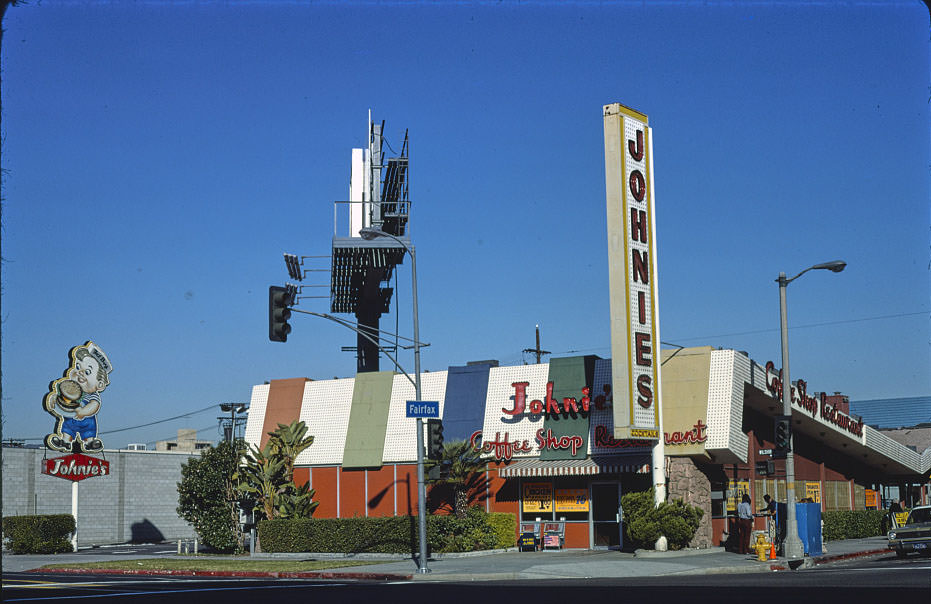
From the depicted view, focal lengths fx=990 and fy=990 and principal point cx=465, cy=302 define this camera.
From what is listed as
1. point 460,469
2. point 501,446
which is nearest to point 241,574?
point 460,469

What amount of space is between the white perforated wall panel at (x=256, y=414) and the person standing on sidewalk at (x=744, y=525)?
67.1 ft

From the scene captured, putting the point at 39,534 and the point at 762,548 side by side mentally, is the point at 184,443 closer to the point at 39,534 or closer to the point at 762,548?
the point at 39,534

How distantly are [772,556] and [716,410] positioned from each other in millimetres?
5838

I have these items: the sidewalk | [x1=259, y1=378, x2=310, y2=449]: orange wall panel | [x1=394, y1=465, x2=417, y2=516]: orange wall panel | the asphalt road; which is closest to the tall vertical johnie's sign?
the sidewalk

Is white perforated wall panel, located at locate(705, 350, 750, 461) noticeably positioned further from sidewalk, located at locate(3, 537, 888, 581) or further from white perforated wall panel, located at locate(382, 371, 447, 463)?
white perforated wall panel, located at locate(382, 371, 447, 463)

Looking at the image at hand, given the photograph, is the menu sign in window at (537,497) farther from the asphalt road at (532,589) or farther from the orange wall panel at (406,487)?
the asphalt road at (532,589)

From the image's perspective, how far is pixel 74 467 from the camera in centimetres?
4522

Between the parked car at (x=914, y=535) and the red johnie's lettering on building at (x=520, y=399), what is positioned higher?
the red johnie's lettering on building at (x=520, y=399)

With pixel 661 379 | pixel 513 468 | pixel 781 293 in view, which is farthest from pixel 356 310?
pixel 781 293

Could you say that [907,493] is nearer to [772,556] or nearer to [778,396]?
[778,396]

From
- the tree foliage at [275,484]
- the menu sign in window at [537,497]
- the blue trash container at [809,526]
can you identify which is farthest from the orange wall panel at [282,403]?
Answer: the blue trash container at [809,526]

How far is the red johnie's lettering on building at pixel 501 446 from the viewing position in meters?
36.6

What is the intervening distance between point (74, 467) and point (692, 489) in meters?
28.2

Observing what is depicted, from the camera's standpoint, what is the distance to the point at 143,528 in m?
59.7
